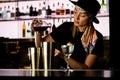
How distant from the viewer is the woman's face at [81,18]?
354 centimetres

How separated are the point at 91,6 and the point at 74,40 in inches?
19.6

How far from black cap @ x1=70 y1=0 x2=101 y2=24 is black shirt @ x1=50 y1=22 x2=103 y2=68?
25 centimetres

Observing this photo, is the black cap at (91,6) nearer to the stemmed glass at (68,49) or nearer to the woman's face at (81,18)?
the woman's face at (81,18)

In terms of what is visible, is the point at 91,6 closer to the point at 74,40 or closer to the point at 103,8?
the point at 103,8

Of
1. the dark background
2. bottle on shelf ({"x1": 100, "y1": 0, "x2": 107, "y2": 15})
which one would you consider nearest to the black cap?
bottle on shelf ({"x1": 100, "y1": 0, "x2": 107, "y2": 15})

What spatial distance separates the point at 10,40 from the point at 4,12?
18.1 inches

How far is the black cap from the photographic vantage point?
11.5ft

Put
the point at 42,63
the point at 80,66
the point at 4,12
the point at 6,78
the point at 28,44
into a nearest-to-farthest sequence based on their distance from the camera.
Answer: the point at 6,78, the point at 42,63, the point at 80,66, the point at 28,44, the point at 4,12

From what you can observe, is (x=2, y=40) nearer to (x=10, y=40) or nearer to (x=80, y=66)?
(x=10, y=40)

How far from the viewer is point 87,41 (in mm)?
3555

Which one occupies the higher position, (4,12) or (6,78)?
(4,12)

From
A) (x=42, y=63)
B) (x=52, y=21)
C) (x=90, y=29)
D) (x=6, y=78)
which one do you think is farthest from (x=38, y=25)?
(x=6, y=78)

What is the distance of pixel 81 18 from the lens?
3.56 metres

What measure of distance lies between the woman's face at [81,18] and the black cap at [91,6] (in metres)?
0.05
